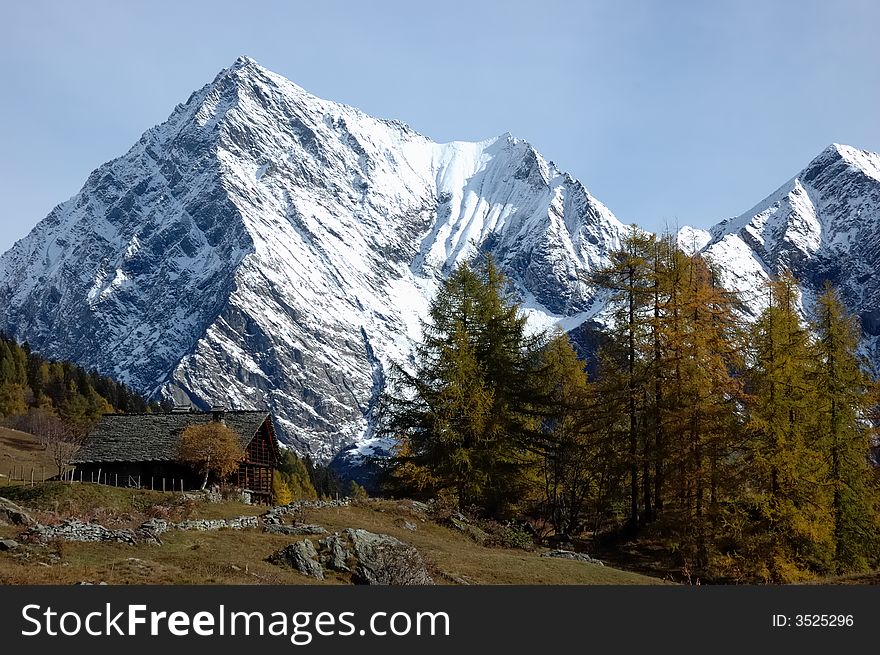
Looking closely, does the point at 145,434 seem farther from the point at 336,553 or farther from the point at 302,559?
the point at 302,559

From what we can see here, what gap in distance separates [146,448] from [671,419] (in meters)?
43.6

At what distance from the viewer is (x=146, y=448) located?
2362 inches

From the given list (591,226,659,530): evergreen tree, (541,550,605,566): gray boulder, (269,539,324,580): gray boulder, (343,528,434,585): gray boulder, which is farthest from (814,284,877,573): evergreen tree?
(269,539,324,580): gray boulder

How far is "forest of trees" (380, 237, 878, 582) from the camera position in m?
29.5

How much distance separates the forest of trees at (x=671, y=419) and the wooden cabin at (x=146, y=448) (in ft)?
75.2

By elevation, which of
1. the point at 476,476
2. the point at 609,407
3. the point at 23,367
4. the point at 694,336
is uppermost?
the point at 23,367

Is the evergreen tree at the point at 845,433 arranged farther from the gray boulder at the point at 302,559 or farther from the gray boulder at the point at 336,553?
the gray boulder at the point at 302,559

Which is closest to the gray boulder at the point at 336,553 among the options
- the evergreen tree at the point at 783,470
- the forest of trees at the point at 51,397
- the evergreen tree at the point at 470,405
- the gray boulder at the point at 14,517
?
the gray boulder at the point at 14,517

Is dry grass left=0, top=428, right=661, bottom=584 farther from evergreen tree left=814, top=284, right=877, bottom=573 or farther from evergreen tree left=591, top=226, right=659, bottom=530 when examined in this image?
evergreen tree left=814, top=284, right=877, bottom=573

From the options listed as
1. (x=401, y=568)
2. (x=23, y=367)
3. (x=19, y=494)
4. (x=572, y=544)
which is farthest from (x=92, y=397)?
(x=401, y=568)

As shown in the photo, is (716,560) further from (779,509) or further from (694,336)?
(694,336)

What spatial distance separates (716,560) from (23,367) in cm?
16815

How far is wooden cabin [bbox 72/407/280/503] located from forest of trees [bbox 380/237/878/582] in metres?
22.9

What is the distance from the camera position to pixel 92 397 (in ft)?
523
